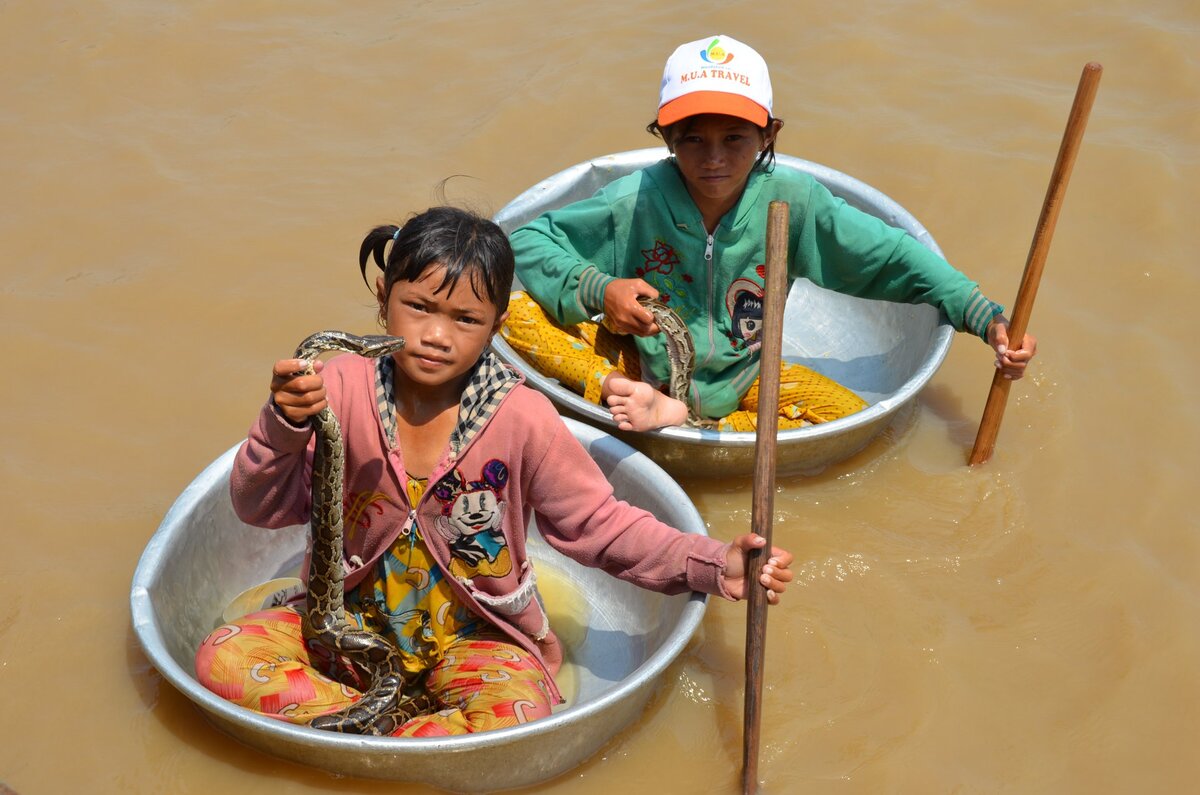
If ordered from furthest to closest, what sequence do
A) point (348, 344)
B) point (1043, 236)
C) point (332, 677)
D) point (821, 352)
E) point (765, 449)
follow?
point (821, 352) < point (1043, 236) < point (332, 677) < point (765, 449) < point (348, 344)

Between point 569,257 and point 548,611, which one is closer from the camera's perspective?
point 548,611

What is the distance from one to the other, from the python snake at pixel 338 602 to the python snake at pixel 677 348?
3.65ft

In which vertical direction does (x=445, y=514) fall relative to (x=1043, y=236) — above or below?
below

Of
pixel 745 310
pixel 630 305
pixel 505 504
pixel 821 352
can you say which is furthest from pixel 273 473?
pixel 821 352

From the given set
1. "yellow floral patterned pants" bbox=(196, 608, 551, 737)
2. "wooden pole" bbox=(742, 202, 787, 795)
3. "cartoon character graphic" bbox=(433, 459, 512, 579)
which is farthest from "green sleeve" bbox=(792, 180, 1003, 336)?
"yellow floral patterned pants" bbox=(196, 608, 551, 737)

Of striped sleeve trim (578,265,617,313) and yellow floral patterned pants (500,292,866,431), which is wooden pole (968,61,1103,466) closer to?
yellow floral patterned pants (500,292,866,431)

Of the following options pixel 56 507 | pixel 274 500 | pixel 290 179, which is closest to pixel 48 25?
pixel 290 179

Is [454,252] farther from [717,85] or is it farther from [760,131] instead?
[760,131]

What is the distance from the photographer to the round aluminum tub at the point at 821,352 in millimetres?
3057

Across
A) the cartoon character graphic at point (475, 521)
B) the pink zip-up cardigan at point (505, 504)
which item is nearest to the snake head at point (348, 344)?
the pink zip-up cardigan at point (505, 504)

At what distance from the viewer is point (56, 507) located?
304 cm

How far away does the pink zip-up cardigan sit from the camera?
2334mm

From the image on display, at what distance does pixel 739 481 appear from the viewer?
3.27 meters

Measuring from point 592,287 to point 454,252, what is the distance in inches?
38.8
